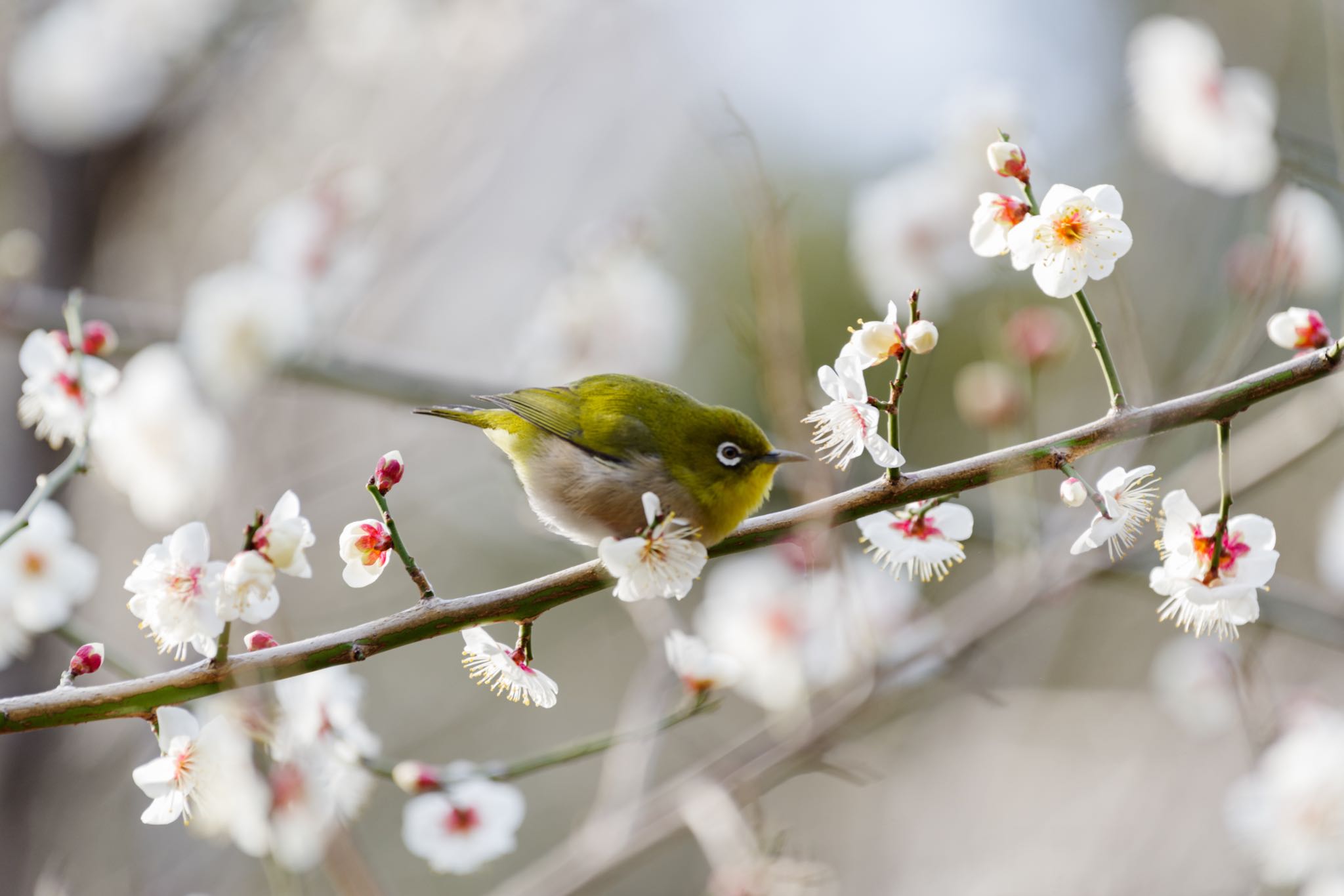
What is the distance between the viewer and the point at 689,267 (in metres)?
11.7

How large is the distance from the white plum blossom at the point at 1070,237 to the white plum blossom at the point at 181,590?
4.60ft

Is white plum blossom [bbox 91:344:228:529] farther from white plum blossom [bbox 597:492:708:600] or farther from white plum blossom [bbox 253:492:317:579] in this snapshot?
white plum blossom [bbox 597:492:708:600]

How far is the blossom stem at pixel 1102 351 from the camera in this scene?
157 centimetres

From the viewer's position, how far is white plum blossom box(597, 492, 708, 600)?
173cm

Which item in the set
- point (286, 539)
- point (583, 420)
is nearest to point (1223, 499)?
point (286, 539)

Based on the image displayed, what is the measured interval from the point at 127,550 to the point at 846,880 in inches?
163

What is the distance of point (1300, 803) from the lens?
3047mm

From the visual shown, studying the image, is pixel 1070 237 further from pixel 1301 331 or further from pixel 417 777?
pixel 417 777

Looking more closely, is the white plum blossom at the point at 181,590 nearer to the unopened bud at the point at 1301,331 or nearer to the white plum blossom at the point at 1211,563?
the white plum blossom at the point at 1211,563

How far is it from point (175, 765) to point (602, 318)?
3308 millimetres

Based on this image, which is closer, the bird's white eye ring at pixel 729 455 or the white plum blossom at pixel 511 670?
the white plum blossom at pixel 511 670

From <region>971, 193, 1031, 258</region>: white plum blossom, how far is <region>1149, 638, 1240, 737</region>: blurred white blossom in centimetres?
227

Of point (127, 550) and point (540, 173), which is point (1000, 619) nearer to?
point (127, 550)

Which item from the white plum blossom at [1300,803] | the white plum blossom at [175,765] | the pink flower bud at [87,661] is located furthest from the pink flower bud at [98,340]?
the white plum blossom at [1300,803]
